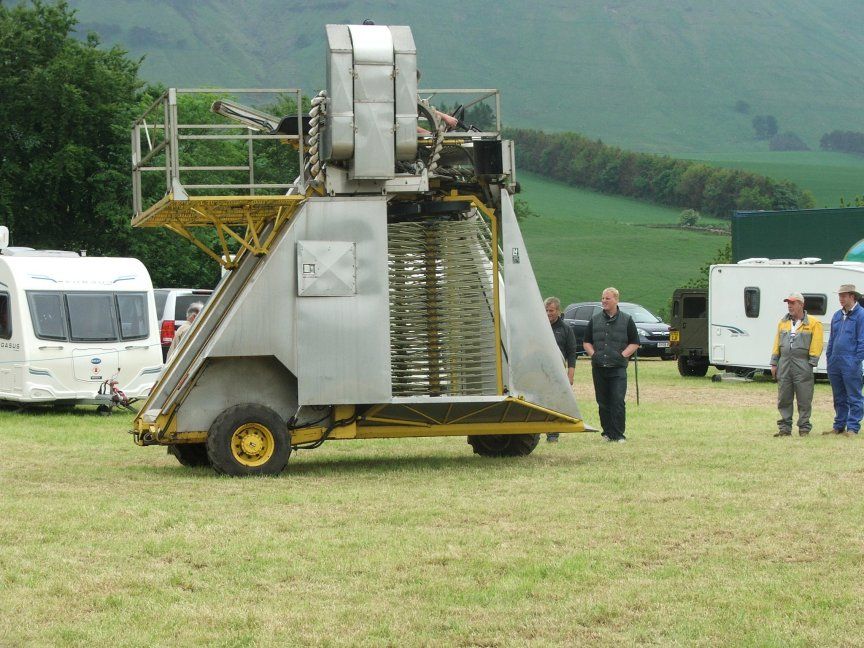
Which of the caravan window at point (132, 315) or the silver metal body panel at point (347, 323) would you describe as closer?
the silver metal body panel at point (347, 323)

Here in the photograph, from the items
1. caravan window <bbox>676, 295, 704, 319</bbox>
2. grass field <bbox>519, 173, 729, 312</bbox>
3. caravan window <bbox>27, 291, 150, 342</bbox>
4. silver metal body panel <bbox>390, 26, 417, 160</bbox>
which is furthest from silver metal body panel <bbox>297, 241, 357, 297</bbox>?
grass field <bbox>519, 173, 729, 312</bbox>

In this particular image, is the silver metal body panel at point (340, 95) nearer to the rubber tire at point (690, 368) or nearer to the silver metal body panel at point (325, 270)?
the silver metal body panel at point (325, 270)

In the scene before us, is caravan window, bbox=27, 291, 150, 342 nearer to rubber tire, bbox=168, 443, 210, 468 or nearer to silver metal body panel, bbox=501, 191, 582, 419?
rubber tire, bbox=168, 443, 210, 468

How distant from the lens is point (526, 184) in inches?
4348

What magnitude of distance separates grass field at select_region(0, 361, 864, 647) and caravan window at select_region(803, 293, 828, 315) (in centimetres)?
1299

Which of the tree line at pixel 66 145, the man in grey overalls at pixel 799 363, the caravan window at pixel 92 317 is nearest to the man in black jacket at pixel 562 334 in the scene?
the man in grey overalls at pixel 799 363

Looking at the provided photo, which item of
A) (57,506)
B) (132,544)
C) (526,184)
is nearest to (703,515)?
(132,544)

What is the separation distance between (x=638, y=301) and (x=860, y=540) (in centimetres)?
6234

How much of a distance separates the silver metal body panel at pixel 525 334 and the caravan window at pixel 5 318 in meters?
10.7

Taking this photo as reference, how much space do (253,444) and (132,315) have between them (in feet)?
32.8

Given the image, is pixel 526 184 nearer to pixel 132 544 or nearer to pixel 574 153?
pixel 574 153

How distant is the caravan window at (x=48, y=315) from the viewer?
70.1ft

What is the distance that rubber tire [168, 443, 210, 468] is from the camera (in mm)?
13992

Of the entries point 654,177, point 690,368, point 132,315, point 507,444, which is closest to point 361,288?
point 507,444
